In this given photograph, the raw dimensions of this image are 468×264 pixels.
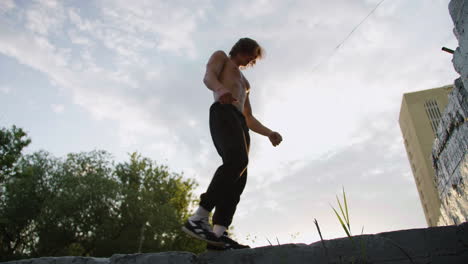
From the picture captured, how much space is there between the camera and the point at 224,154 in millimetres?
2414

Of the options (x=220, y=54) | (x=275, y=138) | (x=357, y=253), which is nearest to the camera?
(x=357, y=253)

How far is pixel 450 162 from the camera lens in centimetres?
279

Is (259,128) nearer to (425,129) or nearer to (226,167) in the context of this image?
(226,167)

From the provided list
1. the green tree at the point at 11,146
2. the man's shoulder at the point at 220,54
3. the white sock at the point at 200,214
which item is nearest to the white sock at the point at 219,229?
the white sock at the point at 200,214

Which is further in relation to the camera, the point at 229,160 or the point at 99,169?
the point at 99,169

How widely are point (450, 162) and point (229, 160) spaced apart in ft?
6.12

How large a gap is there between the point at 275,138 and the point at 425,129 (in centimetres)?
4753

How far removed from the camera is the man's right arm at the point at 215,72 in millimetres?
2520

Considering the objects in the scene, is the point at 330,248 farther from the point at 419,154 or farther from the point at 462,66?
the point at 419,154

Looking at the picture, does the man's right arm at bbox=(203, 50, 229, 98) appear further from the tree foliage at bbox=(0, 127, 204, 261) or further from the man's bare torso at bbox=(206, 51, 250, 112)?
the tree foliage at bbox=(0, 127, 204, 261)

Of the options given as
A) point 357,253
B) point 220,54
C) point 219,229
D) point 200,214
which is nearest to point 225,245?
point 219,229

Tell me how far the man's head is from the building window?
47542mm

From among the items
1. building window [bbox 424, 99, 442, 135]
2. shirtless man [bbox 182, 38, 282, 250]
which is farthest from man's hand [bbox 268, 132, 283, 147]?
building window [bbox 424, 99, 442, 135]

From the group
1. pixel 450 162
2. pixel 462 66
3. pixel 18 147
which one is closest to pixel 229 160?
pixel 462 66
